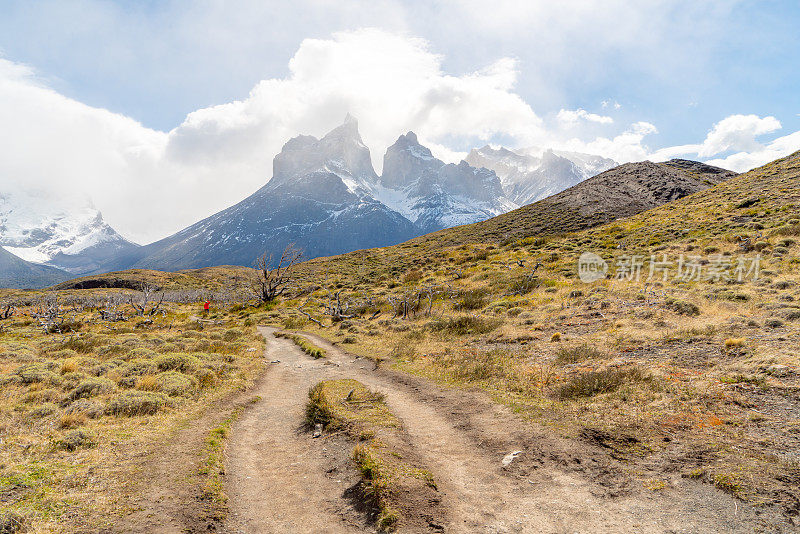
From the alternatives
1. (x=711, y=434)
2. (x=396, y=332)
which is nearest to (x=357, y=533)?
(x=711, y=434)

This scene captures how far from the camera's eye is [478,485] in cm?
710

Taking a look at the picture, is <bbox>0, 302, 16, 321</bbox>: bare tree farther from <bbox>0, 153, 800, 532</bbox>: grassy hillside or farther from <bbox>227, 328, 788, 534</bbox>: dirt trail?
<bbox>227, 328, 788, 534</bbox>: dirt trail

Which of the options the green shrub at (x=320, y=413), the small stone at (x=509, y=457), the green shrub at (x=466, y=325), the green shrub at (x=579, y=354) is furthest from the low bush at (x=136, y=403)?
the green shrub at (x=466, y=325)

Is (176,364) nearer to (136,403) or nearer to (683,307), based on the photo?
(136,403)

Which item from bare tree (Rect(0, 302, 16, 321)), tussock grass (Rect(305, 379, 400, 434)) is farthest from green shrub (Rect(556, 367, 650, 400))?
bare tree (Rect(0, 302, 16, 321))

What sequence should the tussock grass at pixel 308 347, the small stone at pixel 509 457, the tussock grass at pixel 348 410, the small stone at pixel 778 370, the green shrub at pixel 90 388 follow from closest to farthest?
the small stone at pixel 509 457 → the small stone at pixel 778 370 → the tussock grass at pixel 348 410 → the green shrub at pixel 90 388 → the tussock grass at pixel 308 347

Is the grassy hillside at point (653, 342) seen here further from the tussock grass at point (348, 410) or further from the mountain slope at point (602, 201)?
the mountain slope at point (602, 201)

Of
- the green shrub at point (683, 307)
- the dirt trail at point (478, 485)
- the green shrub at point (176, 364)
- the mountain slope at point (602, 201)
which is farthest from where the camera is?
the mountain slope at point (602, 201)

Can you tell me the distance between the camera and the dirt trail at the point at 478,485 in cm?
573

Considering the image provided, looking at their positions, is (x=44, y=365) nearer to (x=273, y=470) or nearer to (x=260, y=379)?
(x=260, y=379)

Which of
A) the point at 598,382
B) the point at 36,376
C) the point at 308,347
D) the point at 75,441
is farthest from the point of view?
the point at 308,347

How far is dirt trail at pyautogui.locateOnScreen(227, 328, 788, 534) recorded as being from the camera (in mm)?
5727

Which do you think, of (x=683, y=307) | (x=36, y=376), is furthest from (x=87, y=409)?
(x=683, y=307)

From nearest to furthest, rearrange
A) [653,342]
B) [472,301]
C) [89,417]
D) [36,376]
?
1. [89,417]
2. [36,376]
3. [653,342]
4. [472,301]
